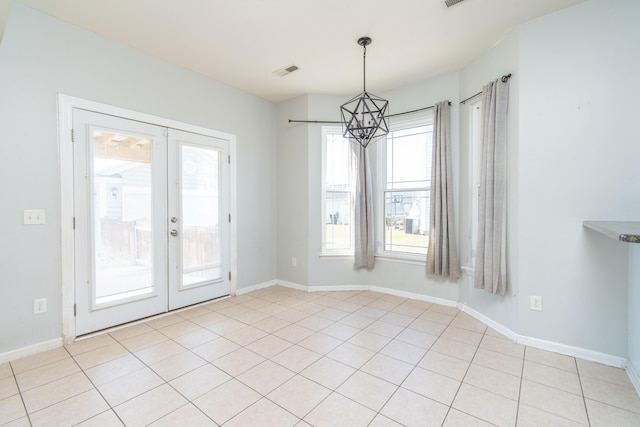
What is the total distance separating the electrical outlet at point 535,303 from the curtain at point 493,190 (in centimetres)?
22

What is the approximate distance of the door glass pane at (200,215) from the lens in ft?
11.1

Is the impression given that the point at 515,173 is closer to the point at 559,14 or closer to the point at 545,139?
the point at 545,139

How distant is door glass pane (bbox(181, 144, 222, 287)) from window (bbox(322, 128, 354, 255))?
1.51 meters

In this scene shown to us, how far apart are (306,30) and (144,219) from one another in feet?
8.18

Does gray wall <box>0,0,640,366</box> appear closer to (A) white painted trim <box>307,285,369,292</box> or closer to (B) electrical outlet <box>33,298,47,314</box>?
(B) electrical outlet <box>33,298,47,314</box>

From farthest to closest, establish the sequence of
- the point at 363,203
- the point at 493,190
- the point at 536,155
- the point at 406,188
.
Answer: the point at 363,203 → the point at 406,188 → the point at 493,190 → the point at 536,155

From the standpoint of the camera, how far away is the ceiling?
2309 millimetres

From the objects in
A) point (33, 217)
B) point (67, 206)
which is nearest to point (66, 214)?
point (67, 206)

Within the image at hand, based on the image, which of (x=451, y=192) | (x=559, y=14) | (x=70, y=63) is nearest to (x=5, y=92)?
(x=70, y=63)

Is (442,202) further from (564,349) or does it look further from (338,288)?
(338,288)

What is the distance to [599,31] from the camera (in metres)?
2.24

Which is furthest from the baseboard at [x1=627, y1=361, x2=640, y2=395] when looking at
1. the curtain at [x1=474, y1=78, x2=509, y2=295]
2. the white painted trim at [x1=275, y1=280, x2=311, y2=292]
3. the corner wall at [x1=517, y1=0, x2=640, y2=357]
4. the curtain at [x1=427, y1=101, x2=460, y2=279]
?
the white painted trim at [x1=275, y1=280, x2=311, y2=292]

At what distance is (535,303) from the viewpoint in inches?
99.0

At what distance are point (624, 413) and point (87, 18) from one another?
4.84 m
